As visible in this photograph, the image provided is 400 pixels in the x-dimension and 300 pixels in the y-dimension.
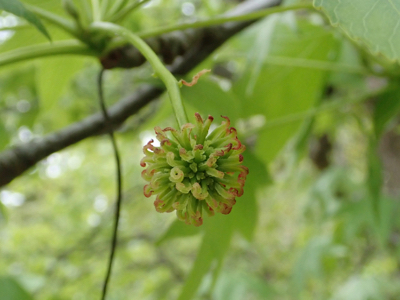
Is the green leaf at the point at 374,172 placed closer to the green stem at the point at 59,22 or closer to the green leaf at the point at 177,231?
the green leaf at the point at 177,231

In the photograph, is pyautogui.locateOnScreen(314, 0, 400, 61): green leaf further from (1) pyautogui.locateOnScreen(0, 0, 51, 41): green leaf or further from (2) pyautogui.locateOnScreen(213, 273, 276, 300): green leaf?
(2) pyautogui.locateOnScreen(213, 273, 276, 300): green leaf

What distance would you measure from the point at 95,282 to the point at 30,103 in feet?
3.69

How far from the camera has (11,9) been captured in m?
0.33

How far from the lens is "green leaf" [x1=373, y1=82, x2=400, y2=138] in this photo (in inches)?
28.5

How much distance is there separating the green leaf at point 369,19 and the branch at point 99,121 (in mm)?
355

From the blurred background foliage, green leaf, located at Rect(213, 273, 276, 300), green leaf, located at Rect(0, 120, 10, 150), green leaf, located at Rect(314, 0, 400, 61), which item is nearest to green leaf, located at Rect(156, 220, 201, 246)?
the blurred background foliage

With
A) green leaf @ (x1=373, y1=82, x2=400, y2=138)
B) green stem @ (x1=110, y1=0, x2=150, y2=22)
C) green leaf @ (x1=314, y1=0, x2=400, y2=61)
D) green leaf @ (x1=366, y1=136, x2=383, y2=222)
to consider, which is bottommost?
green leaf @ (x1=314, y1=0, x2=400, y2=61)

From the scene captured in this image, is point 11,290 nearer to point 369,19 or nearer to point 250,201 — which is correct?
point 250,201

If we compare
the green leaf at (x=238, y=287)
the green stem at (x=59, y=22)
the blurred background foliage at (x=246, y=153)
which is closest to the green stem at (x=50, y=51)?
the green stem at (x=59, y=22)

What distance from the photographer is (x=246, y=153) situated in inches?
26.1

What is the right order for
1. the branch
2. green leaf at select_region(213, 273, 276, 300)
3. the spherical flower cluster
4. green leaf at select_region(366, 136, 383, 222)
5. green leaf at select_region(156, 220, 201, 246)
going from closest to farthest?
the spherical flower cluster, the branch, green leaf at select_region(156, 220, 201, 246), green leaf at select_region(366, 136, 383, 222), green leaf at select_region(213, 273, 276, 300)

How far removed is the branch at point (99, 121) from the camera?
21.4 inches

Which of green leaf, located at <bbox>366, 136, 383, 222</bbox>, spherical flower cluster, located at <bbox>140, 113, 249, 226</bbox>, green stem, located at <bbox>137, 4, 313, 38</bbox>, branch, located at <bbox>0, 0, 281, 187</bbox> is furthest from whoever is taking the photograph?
green leaf, located at <bbox>366, 136, 383, 222</bbox>

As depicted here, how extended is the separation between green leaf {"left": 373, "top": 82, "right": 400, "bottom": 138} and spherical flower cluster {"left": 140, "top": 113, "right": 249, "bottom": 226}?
55 cm
